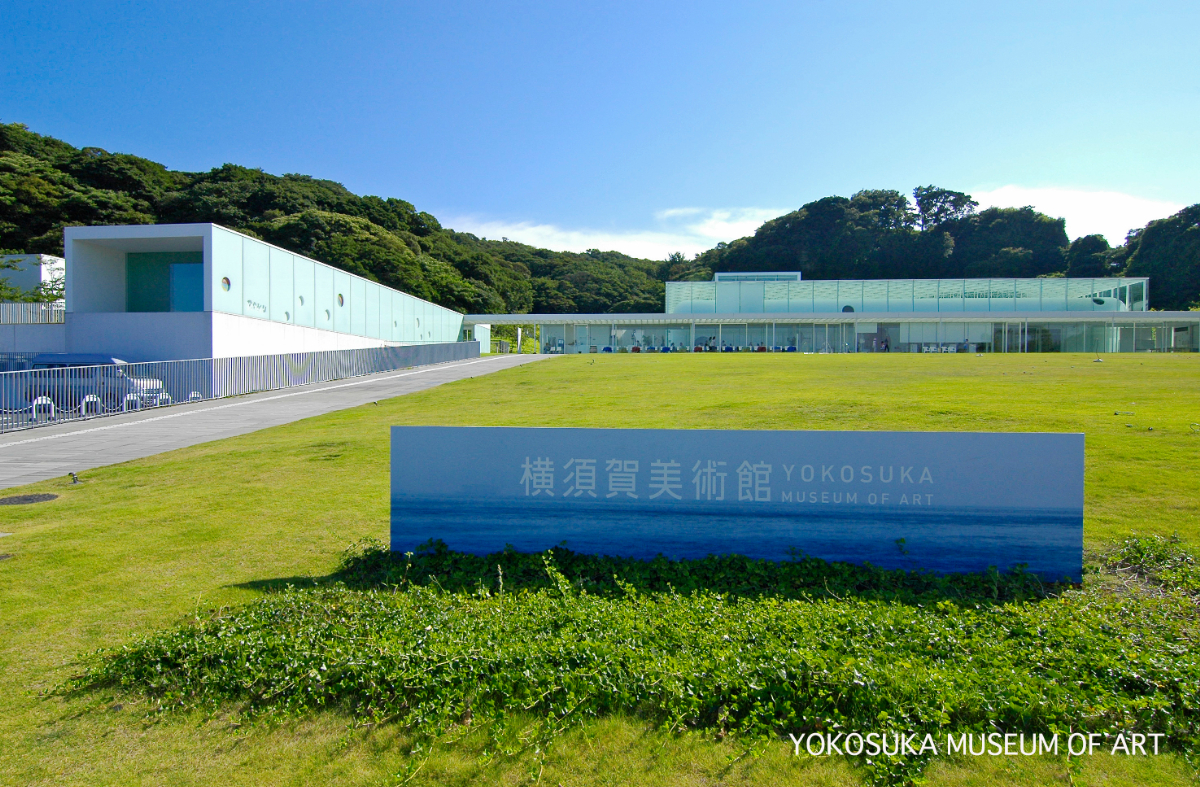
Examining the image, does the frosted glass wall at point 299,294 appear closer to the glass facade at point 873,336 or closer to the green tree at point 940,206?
the glass facade at point 873,336

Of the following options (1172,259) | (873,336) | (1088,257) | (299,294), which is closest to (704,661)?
(299,294)

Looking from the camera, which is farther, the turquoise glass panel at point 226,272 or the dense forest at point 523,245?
the dense forest at point 523,245

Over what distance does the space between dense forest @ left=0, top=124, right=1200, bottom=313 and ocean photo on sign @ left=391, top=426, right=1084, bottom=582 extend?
5605 cm

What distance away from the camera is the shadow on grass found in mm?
5375

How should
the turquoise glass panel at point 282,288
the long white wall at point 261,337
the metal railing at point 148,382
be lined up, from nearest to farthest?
the metal railing at point 148,382
the long white wall at point 261,337
the turquoise glass panel at point 282,288

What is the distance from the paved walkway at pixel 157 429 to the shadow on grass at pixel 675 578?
7438mm

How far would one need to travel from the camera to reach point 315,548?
6707 millimetres

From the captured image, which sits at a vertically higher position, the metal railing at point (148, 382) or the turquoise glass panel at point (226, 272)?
the turquoise glass panel at point (226, 272)

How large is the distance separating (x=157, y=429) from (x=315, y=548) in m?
11.2

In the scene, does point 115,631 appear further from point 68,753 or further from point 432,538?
point 432,538

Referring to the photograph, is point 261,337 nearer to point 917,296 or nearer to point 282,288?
point 282,288

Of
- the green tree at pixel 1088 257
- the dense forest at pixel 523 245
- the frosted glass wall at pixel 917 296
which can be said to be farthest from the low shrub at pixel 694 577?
the green tree at pixel 1088 257

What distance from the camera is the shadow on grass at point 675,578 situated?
17.6 feet

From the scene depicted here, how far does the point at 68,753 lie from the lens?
3531mm
